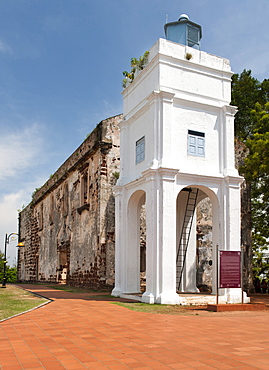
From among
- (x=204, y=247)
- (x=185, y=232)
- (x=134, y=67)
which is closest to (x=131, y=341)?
(x=185, y=232)

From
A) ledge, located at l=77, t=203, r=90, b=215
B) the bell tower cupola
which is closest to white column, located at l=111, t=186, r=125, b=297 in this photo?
ledge, located at l=77, t=203, r=90, b=215

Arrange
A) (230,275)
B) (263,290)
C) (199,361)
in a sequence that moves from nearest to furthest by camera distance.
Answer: (199,361)
(230,275)
(263,290)

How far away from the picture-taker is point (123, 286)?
1260cm

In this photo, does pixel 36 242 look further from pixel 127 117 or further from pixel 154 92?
pixel 154 92

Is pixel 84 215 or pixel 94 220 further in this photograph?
pixel 84 215

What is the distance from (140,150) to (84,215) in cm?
640

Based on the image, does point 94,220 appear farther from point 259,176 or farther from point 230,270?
point 230,270

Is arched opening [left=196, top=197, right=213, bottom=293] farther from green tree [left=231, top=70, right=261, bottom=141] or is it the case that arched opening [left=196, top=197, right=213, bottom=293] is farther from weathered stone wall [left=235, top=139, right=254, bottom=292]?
green tree [left=231, top=70, right=261, bottom=141]

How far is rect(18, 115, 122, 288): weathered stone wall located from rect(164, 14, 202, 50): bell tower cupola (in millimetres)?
4448

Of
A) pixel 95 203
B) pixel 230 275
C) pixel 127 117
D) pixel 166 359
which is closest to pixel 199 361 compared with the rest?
pixel 166 359

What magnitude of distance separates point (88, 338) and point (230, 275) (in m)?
5.33

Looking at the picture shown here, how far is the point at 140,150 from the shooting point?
12.5m

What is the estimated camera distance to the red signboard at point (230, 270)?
1014cm

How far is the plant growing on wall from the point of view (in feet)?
41.4
